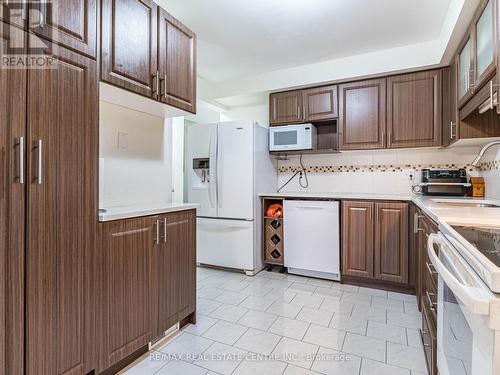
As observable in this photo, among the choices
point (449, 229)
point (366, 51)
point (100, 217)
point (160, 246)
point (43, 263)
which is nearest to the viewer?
point (449, 229)

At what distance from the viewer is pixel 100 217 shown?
1.42 meters

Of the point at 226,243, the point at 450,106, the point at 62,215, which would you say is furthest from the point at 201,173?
the point at 450,106

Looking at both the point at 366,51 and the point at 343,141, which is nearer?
the point at 366,51

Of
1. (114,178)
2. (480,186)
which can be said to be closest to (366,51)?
(480,186)

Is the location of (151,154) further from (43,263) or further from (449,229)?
(449,229)

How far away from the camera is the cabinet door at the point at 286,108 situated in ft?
11.1

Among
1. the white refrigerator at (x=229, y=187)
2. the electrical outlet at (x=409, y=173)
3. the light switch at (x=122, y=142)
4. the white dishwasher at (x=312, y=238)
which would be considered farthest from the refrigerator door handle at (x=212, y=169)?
the electrical outlet at (x=409, y=173)

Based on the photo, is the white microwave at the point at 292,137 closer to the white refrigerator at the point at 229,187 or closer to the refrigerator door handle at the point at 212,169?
the white refrigerator at the point at 229,187

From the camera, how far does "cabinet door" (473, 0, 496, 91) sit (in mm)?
1550

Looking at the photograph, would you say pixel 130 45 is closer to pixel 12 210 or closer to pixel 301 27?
pixel 12 210

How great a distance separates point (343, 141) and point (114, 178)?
7.59ft

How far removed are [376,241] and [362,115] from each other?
4.30 feet

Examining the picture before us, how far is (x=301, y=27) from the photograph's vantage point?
8.12ft

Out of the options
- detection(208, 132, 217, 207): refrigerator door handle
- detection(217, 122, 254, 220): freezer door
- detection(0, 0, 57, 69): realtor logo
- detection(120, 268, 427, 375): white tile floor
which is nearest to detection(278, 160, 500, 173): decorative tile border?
detection(217, 122, 254, 220): freezer door
